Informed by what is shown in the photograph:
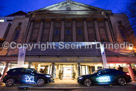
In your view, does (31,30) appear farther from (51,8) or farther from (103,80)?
(103,80)

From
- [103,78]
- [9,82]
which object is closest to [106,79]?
[103,78]

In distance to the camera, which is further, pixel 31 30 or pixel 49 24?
pixel 49 24

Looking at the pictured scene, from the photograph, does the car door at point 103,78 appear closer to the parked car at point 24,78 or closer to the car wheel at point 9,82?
the parked car at point 24,78

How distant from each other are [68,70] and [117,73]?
8697 mm

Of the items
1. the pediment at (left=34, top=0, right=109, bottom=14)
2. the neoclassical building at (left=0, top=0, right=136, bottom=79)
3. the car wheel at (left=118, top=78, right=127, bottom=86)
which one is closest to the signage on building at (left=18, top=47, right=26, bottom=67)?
the neoclassical building at (left=0, top=0, right=136, bottom=79)

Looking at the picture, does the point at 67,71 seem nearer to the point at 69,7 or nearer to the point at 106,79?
the point at 106,79

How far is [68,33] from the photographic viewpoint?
64.5 feet

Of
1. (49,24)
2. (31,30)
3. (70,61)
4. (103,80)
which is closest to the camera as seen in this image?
(103,80)

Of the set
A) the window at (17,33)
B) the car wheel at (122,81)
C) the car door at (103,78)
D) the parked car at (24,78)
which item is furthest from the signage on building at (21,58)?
the car wheel at (122,81)

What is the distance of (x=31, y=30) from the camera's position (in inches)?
781

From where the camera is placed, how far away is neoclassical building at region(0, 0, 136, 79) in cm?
1313

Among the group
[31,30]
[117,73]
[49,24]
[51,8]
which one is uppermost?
[51,8]

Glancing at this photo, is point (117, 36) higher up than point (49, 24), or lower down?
lower down

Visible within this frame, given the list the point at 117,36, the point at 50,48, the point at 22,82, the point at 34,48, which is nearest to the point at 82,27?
the point at 117,36
